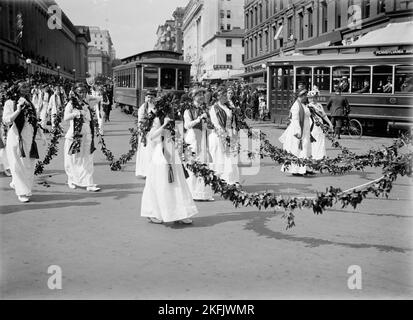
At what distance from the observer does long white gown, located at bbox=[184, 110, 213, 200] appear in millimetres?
9828

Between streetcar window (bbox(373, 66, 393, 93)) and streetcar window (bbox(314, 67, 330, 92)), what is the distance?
2.20 meters

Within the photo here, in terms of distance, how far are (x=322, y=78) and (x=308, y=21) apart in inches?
671

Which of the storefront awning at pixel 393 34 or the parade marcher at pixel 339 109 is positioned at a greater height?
the storefront awning at pixel 393 34

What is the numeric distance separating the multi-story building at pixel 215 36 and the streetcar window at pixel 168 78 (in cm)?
5087

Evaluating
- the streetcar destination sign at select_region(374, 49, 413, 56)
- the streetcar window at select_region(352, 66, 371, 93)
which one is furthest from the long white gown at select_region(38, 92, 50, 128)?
the streetcar destination sign at select_region(374, 49, 413, 56)

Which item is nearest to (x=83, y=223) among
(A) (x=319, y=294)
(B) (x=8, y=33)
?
(A) (x=319, y=294)

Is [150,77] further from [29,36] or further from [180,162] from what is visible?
[29,36]

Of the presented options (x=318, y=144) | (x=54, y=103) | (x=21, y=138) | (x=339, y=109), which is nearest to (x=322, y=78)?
(x=339, y=109)

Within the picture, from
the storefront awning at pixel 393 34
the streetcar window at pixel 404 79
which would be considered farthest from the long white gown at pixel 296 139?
the storefront awning at pixel 393 34

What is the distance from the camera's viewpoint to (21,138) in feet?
32.4

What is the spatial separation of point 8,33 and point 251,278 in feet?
151

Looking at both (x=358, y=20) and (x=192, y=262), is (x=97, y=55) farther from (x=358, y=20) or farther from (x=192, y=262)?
(x=192, y=262)

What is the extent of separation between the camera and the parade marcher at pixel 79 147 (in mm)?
10867

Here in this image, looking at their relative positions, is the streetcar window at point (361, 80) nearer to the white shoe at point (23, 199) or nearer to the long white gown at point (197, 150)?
the long white gown at point (197, 150)
